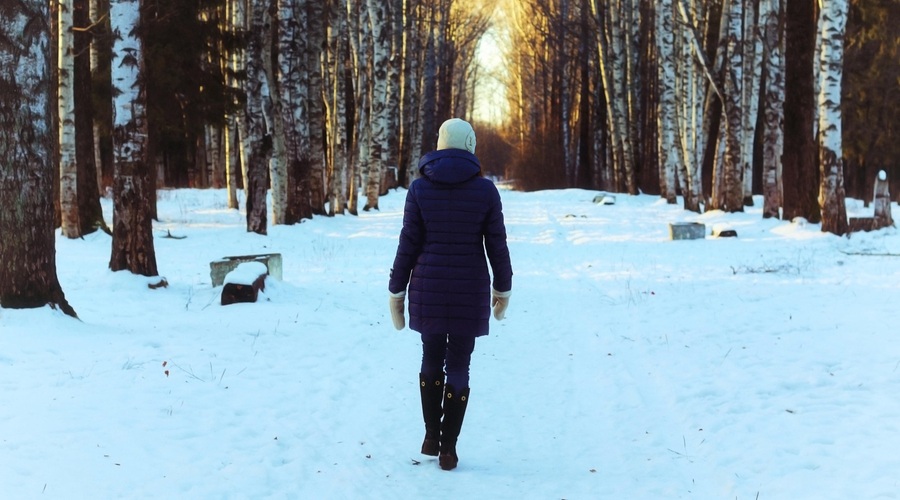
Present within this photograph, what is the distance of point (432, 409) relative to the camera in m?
4.91

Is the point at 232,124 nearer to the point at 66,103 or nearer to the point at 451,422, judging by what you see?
the point at 66,103

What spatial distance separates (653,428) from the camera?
5.61 m

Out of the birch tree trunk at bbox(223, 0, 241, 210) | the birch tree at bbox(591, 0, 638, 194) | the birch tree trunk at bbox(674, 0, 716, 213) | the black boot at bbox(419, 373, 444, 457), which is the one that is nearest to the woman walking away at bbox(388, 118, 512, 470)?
the black boot at bbox(419, 373, 444, 457)

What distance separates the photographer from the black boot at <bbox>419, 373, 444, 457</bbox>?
486 cm

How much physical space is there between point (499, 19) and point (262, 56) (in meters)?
45.2

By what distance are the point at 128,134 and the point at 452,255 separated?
6778mm

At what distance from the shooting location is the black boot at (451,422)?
478cm

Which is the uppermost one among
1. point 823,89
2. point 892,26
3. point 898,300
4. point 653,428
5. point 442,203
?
point 892,26

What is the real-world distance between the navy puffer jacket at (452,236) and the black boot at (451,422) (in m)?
0.42

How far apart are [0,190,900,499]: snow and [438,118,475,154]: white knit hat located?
1.99 meters

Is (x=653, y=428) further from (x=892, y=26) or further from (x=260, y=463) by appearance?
(x=892, y=26)

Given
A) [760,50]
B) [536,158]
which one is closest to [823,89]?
[760,50]

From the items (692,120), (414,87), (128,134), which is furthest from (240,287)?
(414,87)

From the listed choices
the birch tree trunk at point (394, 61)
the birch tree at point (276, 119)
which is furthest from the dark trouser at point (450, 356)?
the birch tree trunk at point (394, 61)
